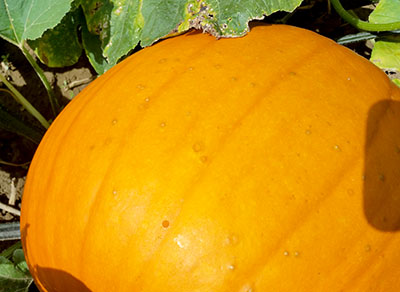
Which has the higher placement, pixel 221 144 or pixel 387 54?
pixel 221 144

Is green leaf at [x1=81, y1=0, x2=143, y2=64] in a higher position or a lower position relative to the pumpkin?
higher

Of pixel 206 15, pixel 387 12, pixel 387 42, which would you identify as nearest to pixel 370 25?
pixel 387 12

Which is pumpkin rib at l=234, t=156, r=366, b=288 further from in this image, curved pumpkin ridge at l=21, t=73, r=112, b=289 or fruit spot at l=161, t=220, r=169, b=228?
curved pumpkin ridge at l=21, t=73, r=112, b=289

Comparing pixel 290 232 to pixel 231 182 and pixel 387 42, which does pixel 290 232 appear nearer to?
pixel 231 182

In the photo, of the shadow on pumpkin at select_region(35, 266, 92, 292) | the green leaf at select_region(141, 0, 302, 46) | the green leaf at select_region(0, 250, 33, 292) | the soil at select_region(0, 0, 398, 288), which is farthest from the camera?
the soil at select_region(0, 0, 398, 288)

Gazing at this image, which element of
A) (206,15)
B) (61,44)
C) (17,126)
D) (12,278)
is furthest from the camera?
(61,44)

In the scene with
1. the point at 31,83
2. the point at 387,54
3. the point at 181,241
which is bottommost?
the point at 387,54

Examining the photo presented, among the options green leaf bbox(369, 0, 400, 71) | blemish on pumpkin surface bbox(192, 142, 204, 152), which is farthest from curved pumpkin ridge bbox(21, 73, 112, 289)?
green leaf bbox(369, 0, 400, 71)

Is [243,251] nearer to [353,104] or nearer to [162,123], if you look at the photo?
[162,123]
